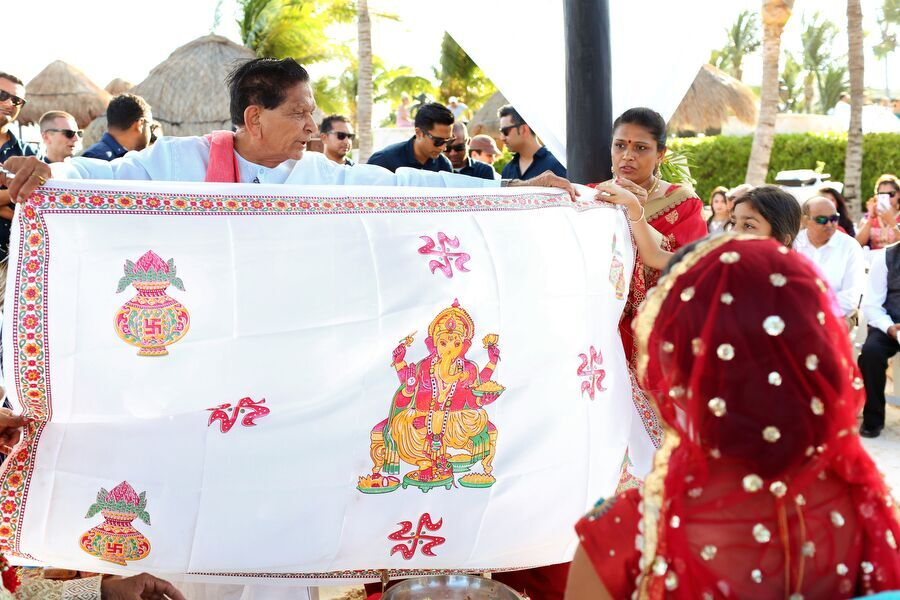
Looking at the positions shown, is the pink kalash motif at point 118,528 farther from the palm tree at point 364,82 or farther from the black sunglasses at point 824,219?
the palm tree at point 364,82

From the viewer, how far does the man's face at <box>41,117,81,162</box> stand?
5688 millimetres

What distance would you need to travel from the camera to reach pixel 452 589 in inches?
101

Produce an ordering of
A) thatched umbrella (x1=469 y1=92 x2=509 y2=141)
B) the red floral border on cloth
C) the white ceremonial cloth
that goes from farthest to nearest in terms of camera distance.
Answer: thatched umbrella (x1=469 y1=92 x2=509 y2=141) < the white ceremonial cloth < the red floral border on cloth

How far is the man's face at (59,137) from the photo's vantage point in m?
5.69

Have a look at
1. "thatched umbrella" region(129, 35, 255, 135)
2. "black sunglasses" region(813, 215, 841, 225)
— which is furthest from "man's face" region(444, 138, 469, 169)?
"thatched umbrella" region(129, 35, 255, 135)

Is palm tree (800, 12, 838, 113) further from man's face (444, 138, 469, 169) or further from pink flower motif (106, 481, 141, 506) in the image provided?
pink flower motif (106, 481, 141, 506)

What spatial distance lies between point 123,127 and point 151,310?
3.24m

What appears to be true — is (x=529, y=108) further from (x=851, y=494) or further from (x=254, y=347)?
(x=851, y=494)

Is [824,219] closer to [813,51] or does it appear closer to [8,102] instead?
[8,102]

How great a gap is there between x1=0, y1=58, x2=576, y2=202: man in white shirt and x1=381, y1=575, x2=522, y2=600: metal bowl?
133cm

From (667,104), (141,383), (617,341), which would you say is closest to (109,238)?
(141,383)

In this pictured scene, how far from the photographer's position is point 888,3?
64.3 m

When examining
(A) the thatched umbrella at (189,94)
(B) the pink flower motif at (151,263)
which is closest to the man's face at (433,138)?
(B) the pink flower motif at (151,263)

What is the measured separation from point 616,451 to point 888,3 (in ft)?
237
